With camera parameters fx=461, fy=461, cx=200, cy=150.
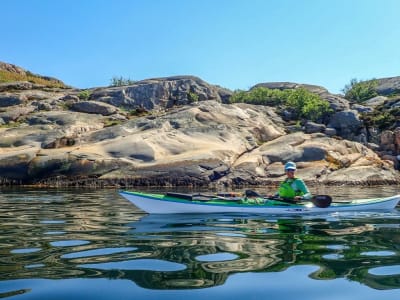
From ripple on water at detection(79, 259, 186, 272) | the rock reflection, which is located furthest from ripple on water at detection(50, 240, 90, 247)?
ripple on water at detection(79, 259, 186, 272)

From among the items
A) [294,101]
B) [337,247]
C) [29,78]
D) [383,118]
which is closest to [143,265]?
[337,247]

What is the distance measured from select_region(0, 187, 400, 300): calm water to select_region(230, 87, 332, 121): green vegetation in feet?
109

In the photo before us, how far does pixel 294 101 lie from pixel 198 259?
42053 mm

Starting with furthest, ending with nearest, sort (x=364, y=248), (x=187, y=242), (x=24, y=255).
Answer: (x=187, y=242) → (x=364, y=248) → (x=24, y=255)

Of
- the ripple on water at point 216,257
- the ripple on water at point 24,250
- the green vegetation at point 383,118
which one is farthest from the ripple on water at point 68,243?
the green vegetation at point 383,118

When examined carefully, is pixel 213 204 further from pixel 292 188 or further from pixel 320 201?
pixel 320 201

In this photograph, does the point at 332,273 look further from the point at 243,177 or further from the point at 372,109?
the point at 372,109

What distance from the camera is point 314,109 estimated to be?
143 feet

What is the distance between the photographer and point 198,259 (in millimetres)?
6449

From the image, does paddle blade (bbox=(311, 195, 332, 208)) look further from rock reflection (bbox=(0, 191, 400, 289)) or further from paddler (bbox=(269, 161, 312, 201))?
rock reflection (bbox=(0, 191, 400, 289))

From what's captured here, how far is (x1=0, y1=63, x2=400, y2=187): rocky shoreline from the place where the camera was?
29344 mm

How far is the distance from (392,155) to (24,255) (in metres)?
33.5

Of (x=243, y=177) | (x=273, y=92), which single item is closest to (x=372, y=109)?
(x=273, y=92)

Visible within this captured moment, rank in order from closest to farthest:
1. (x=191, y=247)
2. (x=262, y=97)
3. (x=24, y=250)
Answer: (x=24, y=250), (x=191, y=247), (x=262, y=97)
